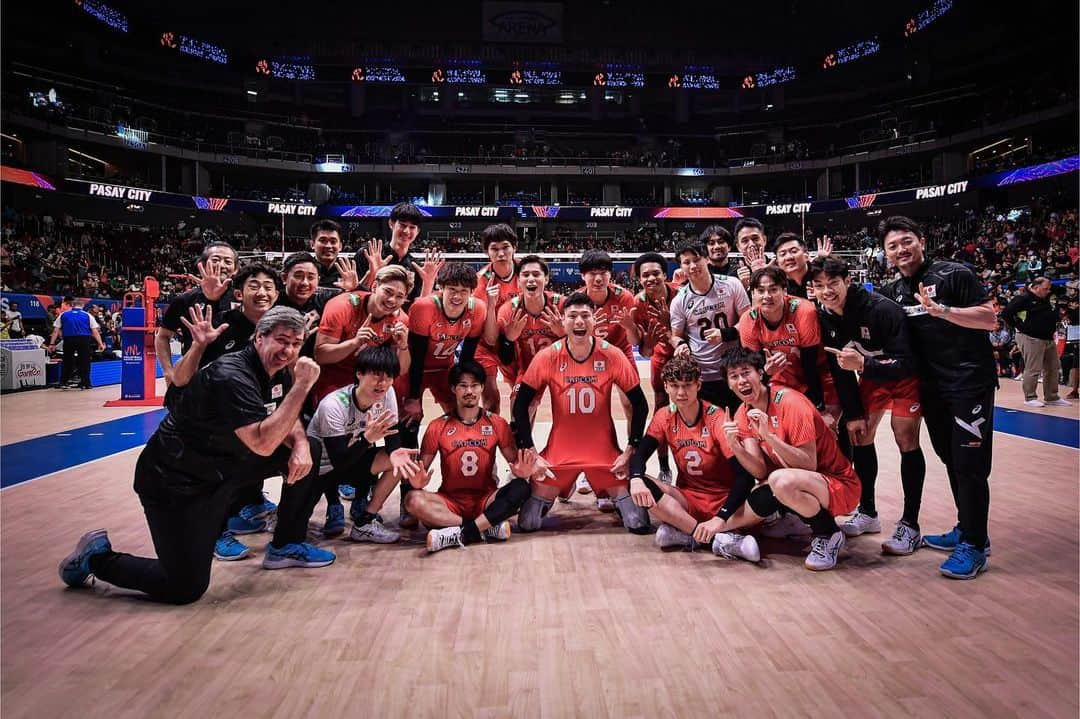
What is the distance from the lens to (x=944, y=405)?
3953 mm

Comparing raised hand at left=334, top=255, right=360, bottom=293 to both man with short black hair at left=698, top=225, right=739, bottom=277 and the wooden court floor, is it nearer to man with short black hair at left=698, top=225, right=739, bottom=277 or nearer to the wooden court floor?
the wooden court floor

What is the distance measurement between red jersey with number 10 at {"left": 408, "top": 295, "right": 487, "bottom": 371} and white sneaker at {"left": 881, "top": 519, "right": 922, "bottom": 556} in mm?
3251

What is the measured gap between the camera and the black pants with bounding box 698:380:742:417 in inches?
191

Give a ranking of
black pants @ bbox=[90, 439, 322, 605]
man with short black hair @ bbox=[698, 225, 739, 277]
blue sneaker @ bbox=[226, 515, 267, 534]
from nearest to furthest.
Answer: black pants @ bbox=[90, 439, 322, 605] < blue sneaker @ bbox=[226, 515, 267, 534] < man with short black hair @ bbox=[698, 225, 739, 277]

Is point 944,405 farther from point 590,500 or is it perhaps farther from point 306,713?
point 306,713

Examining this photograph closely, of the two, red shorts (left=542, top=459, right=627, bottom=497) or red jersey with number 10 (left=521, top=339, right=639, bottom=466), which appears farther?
red jersey with number 10 (left=521, top=339, right=639, bottom=466)

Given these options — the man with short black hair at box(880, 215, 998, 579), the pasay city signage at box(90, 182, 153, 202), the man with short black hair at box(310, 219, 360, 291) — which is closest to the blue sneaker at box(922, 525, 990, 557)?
the man with short black hair at box(880, 215, 998, 579)

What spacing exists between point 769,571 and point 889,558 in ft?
2.76

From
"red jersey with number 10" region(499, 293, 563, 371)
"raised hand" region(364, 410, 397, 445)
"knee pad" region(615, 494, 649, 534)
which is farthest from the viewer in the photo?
"red jersey with number 10" region(499, 293, 563, 371)

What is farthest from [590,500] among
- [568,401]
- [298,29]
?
[298,29]

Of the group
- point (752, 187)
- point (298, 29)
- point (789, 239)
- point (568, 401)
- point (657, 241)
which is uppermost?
point (298, 29)

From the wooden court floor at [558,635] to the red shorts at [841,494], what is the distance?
346mm

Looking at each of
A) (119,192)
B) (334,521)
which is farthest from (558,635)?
(119,192)

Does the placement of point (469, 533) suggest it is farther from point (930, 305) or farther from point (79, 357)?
point (79, 357)
